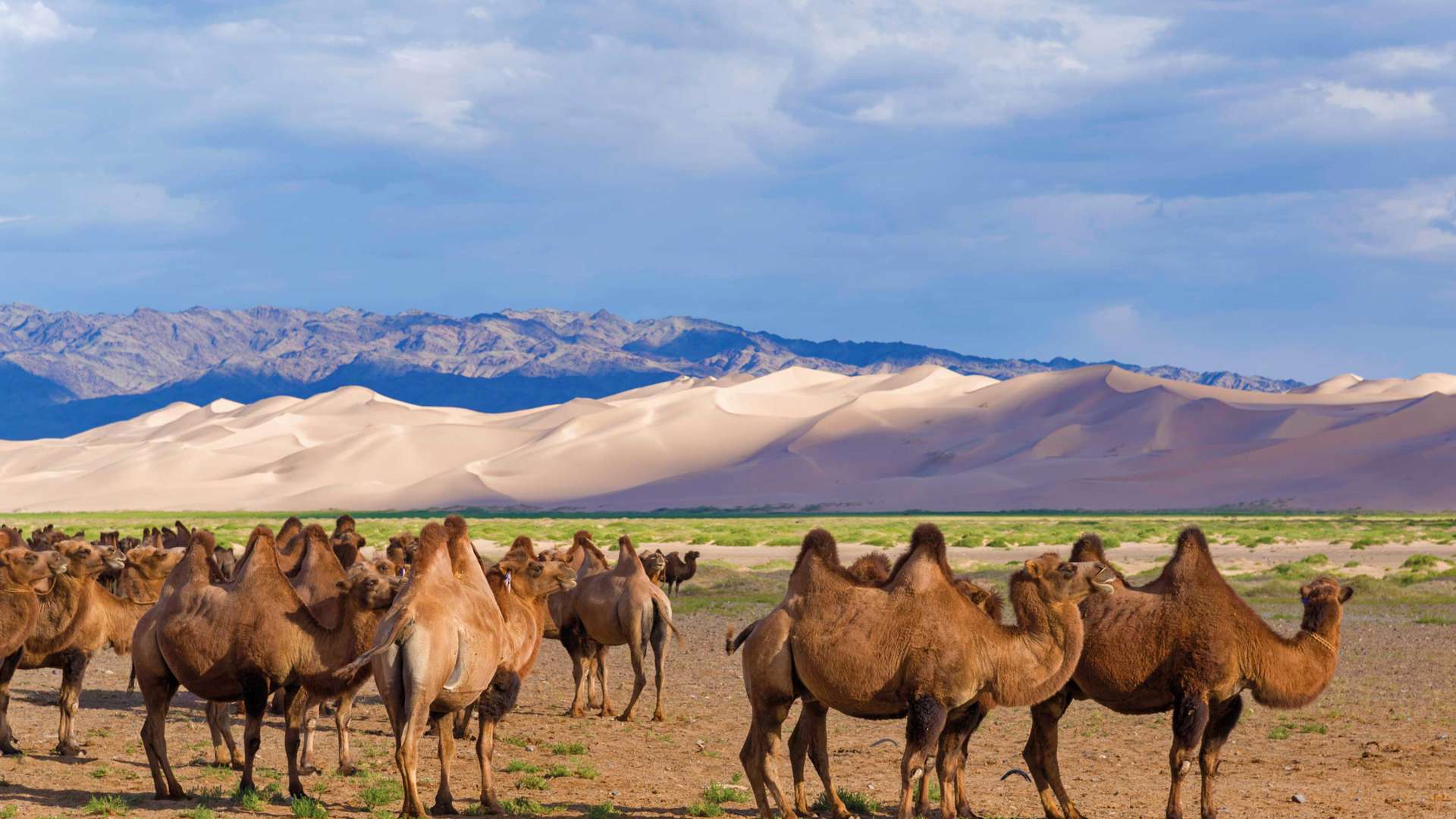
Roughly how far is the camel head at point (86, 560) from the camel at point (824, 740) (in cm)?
590

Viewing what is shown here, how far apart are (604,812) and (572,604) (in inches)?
227

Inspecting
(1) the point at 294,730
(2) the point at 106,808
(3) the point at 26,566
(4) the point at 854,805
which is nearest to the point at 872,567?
(4) the point at 854,805

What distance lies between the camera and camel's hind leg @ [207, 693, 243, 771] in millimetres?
12562

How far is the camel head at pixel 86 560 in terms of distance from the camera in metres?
13.0

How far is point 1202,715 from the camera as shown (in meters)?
10.2

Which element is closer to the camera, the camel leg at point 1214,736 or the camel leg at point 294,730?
the camel leg at point 1214,736

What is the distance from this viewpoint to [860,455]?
135 m

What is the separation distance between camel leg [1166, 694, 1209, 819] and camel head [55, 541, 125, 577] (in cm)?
862

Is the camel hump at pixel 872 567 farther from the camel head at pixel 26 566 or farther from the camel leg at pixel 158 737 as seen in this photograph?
the camel head at pixel 26 566

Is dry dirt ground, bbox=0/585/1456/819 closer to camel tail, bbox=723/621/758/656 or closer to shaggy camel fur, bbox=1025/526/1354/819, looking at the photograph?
shaggy camel fur, bbox=1025/526/1354/819

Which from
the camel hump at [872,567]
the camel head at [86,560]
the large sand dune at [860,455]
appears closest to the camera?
the camel hump at [872,567]

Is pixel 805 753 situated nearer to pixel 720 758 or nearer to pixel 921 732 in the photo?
pixel 921 732

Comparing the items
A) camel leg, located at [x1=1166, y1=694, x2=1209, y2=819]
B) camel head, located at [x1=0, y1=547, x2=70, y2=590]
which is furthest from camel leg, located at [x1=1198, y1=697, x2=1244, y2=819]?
camel head, located at [x1=0, y1=547, x2=70, y2=590]

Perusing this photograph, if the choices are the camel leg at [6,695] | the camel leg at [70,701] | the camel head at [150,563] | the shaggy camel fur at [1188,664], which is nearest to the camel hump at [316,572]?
the camel leg at [70,701]
